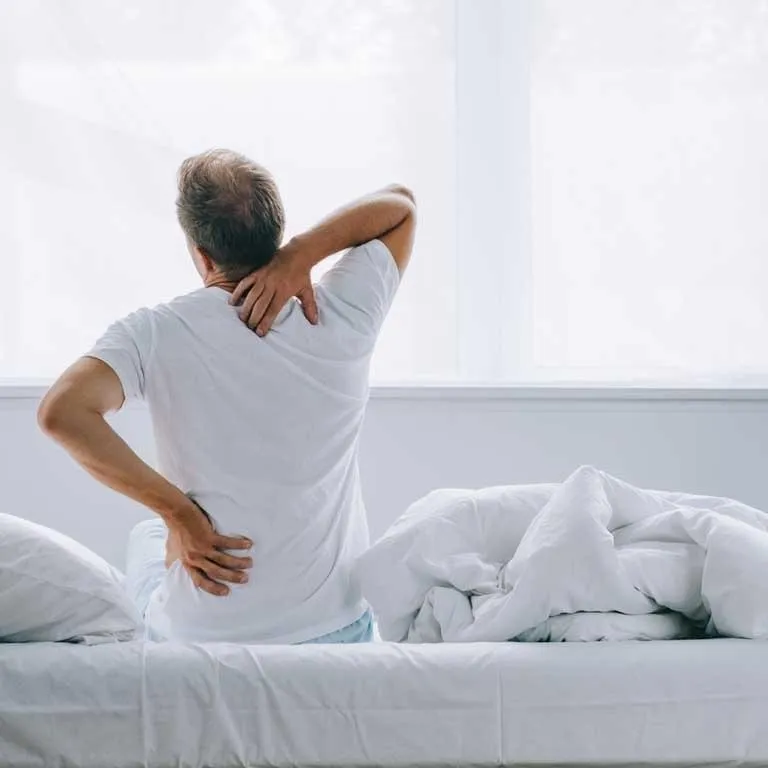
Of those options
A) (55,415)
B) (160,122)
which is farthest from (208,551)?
(160,122)

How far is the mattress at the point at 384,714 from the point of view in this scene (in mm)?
1454

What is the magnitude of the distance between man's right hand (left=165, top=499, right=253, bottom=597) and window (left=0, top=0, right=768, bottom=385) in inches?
56.5

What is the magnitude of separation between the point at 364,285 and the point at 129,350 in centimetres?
38

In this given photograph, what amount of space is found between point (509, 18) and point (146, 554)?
1.71 m

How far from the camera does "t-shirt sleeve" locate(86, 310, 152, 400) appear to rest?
1.58m

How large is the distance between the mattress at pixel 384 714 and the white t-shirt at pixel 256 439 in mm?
195

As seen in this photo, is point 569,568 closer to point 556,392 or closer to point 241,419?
point 241,419

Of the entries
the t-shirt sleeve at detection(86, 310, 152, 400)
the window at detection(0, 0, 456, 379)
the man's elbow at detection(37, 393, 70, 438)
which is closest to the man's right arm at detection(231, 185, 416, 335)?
the t-shirt sleeve at detection(86, 310, 152, 400)

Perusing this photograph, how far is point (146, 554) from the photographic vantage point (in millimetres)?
2080

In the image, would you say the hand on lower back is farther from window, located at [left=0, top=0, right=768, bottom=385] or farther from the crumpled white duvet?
window, located at [left=0, top=0, right=768, bottom=385]

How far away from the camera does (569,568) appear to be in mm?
1529

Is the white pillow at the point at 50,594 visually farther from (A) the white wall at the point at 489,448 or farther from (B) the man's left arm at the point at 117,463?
(A) the white wall at the point at 489,448

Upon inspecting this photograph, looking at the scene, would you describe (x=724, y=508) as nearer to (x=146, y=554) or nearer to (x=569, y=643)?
(x=569, y=643)

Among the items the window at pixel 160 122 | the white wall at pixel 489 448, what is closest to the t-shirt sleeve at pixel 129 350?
the white wall at pixel 489 448
